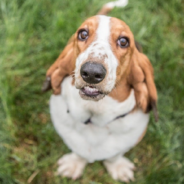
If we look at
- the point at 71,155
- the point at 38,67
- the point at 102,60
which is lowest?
the point at 71,155

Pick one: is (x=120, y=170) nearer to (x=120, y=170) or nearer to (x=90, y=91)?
(x=120, y=170)

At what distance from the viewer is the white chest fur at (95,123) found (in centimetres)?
250

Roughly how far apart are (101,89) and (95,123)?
64 centimetres

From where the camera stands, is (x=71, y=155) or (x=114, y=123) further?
(x=71, y=155)

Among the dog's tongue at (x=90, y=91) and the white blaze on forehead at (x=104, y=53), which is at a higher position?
the white blaze on forehead at (x=104, y=53)

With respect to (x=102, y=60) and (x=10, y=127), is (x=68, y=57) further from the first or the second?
(x=10, y=127)

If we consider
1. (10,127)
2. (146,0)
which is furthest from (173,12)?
(10,127)

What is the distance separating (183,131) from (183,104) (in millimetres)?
400

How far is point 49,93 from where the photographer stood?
4047 millimetres

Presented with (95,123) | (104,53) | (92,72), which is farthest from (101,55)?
(95,123)

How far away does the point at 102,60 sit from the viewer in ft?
6.68

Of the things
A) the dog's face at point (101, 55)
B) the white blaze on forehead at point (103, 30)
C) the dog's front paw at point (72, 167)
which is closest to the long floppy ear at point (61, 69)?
the dog's face at point (101, 55)

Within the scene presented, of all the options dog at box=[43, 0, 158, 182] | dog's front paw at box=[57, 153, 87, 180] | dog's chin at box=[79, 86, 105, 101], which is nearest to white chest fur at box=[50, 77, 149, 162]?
dog at box=[43, 0, 158, 182]

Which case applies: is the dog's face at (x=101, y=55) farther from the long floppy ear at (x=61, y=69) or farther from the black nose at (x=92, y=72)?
the long floppy ear at (x=61, y=69)
